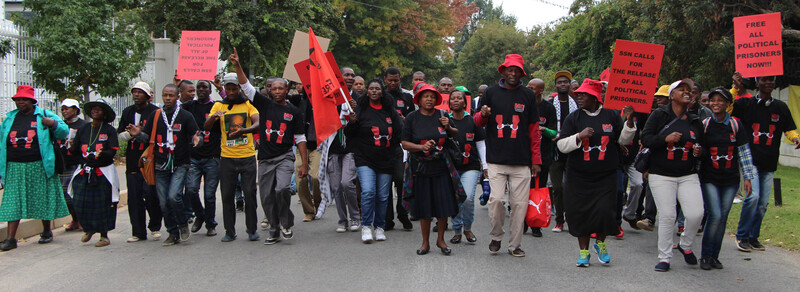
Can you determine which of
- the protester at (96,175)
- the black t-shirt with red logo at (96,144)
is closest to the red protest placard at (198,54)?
the protester at (96,175)

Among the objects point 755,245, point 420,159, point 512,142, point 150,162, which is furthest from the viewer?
point 150,162

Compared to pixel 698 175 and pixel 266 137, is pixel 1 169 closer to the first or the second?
pixel 266 137

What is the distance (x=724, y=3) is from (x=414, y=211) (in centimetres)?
1133

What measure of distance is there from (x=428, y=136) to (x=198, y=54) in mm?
3566

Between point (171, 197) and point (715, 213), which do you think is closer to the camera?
point (715, 213)

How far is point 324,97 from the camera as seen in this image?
26.8 feet

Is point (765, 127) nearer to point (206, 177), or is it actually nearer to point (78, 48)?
point (206, 177)

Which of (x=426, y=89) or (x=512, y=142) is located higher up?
(x=426, y=89)

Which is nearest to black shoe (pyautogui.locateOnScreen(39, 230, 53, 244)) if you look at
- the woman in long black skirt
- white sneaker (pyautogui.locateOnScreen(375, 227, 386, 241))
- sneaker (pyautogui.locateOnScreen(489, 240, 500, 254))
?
white sneaker (pyautogui.locateOnScreen(375, 227, 386, 241))

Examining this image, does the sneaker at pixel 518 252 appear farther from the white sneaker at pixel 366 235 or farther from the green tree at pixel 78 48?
the green tree at pixel 78 48

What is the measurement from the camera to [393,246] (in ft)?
26.3

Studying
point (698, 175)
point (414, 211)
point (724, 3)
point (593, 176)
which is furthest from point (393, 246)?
point (724, 3)

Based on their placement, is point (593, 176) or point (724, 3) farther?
point (724, 3)

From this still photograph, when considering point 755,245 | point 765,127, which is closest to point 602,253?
point 755,245
